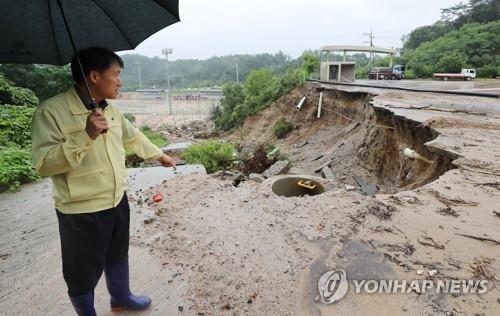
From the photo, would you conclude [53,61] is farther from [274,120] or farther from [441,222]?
[274,120]

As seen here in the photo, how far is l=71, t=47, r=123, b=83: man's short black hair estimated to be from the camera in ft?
4.91

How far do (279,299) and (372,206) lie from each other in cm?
188

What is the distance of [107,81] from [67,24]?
13.4 inches

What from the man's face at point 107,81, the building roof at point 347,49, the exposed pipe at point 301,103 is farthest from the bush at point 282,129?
the man's face at point 107,81

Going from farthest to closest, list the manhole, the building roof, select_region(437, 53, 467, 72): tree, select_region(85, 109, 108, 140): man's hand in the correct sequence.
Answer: select_region(437, 53, 467, 72): tree → the building roof → the manhole → select_region(85, 109, 108, 140): man's hand

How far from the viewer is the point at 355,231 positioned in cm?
309

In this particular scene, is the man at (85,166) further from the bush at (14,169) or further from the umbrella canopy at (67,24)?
the bush at (14,169)

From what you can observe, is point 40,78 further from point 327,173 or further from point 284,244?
point 284,244

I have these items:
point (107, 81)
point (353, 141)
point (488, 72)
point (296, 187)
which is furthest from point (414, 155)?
point (488, 72)

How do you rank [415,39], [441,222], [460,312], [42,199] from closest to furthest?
[460,312] < [441,222] < [42,199] < [415,39]

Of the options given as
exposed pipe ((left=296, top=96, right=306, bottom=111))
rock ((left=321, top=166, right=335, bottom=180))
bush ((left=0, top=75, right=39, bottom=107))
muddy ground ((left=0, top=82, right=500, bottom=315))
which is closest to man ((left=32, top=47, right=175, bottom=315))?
muddy ground ((left=0, top=82, right=500, bottom=315))

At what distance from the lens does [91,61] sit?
1.50 metres

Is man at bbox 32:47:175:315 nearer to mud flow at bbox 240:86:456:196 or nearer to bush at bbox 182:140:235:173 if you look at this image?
mud flow at bbox 240:86:456:196

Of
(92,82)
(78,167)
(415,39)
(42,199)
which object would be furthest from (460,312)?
(415,39)
